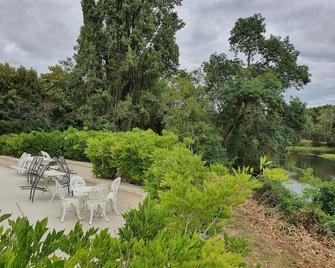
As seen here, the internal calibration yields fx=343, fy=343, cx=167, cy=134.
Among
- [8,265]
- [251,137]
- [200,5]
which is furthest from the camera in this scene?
[251,137]

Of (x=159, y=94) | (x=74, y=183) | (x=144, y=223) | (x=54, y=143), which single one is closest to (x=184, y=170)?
(x=144, y=223)

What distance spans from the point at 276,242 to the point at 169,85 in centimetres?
1258

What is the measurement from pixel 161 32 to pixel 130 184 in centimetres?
1354

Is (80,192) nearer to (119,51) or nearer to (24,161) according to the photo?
(24,161)

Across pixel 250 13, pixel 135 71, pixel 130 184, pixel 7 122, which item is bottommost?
pixel 130 184

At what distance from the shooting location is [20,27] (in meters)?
18.8

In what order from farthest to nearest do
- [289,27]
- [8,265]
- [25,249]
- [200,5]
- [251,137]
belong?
[289,27]
[251,137]
[200,5]
[25,249]
[8,265]

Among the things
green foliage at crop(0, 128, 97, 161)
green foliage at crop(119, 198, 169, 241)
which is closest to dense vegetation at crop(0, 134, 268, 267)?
green foliage at crop(119, 198, 169, 241)

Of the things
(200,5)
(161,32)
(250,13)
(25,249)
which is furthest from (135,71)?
(25,249)

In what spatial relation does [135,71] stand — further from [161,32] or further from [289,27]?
[289,27]

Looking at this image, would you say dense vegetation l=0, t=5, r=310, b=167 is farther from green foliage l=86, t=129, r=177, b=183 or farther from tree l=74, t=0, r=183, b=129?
green foliage l=86, t=129, r=177, b=183

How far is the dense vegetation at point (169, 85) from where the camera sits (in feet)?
55.2

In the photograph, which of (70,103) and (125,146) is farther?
(70,103)

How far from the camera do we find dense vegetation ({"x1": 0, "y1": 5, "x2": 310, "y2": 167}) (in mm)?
16812
